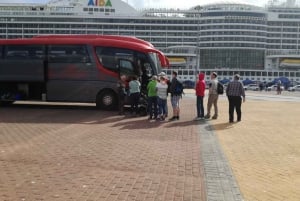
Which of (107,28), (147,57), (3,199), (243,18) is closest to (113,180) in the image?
(3,199)

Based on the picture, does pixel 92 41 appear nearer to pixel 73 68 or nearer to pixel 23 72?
pixel 73 68

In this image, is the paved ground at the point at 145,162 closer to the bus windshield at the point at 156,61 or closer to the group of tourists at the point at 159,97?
the group of tourists at the point at 159,97

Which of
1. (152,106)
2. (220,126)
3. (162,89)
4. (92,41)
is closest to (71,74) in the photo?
(92,41)

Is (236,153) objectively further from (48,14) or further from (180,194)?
(48,14)

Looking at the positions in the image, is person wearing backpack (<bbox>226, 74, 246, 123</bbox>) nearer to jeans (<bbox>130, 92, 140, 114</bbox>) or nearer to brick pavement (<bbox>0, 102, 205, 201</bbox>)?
brick pavement (<bbox>0, 102, 205, 201</bbox>)

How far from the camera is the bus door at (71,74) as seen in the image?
55.0ft

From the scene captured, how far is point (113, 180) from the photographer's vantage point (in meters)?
6.11

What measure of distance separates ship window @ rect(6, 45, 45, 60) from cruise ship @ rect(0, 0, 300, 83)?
177 ft

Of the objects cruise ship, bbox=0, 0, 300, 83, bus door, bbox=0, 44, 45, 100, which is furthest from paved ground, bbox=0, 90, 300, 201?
cruise ship, bbox=0, 0, 300, 83

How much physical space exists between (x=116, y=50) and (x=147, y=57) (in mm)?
1191

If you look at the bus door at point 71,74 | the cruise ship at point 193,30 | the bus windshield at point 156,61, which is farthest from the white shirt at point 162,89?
the cruise ship at point 193,30

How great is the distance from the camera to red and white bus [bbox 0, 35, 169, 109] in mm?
16734

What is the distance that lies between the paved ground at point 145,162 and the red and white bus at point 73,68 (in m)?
4.35

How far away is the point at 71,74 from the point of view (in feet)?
55.3
